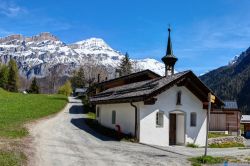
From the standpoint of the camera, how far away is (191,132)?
31469 mm

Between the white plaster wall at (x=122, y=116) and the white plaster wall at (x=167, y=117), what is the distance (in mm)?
1281

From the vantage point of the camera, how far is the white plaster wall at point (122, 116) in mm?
30312

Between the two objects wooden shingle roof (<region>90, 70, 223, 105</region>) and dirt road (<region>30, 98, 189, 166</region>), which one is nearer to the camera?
dirt road (<region>30, 98, 189, 166</region>)

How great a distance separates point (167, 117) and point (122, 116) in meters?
4.10

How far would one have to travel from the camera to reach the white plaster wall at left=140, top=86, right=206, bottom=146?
1139 inches

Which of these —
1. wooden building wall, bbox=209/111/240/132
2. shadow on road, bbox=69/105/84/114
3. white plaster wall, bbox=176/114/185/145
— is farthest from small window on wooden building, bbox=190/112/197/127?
shadow on road, bbox=69/105/84/114

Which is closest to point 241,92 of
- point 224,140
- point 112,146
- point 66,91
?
point 66,91

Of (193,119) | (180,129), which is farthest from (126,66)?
(180,129)

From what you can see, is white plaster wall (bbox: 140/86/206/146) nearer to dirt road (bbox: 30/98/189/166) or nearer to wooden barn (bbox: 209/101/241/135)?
dirt road (bbox: 30/98/189/166)

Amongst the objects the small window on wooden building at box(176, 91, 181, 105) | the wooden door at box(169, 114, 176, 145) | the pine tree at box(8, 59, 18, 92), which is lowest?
the wooden door at box(169, 114, 176, 145)

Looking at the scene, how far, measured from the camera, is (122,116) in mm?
32531

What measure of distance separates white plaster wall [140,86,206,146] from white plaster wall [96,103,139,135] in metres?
1.28

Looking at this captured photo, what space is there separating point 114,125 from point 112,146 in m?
10.3

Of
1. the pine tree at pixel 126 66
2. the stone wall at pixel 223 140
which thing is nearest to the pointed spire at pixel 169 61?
the stone wall at pixel 223 140
